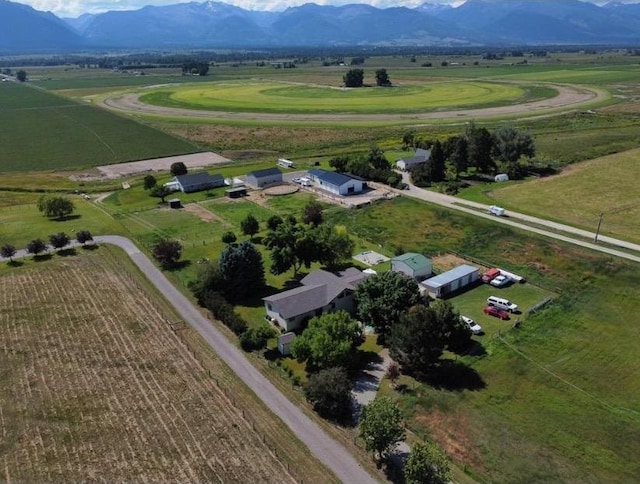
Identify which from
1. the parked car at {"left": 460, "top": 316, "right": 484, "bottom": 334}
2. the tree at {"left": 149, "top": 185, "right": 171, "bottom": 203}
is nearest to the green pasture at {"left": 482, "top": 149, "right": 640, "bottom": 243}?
the parked car at {"left": 460, "top": 316, "right": 484, "bottom": 334}

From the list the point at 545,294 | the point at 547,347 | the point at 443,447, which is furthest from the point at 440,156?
the point at 443,447

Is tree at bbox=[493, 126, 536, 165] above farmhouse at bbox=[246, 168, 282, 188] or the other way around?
above

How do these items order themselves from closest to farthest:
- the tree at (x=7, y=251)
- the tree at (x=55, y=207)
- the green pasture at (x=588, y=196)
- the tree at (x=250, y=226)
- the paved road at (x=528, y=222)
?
the paved road at (x=528, y=222)
the tree at (x=7, y=251)
the tree at (x=250, y=226)
the green pasture at (x=588, y=196)
the tree at (x=55, y=207)

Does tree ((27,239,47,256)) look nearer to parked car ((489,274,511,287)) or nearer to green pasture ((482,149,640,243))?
parked car ((489,274,511,287))

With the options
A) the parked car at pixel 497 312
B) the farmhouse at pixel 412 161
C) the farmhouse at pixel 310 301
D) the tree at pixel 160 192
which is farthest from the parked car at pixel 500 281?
the tree at pixel 160 192

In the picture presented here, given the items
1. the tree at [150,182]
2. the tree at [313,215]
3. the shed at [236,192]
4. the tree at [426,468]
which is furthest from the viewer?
the tree at [150,182]

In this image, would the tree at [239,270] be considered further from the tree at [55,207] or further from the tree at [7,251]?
the tree at [55,207]

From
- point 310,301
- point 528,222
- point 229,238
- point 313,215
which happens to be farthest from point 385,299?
point 528,222
